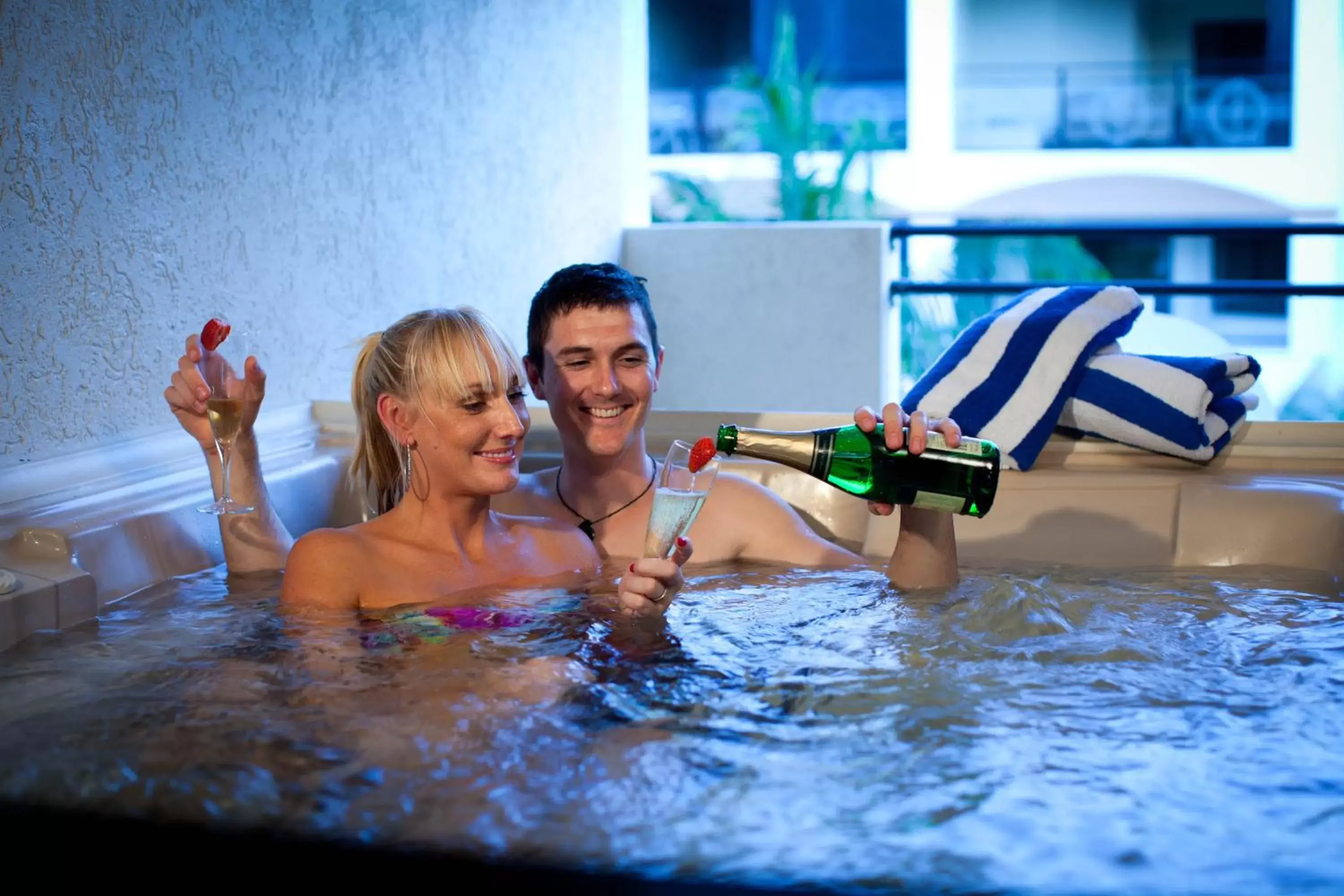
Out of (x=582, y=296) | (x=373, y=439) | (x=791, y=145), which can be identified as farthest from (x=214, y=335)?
(x=791, y=145)

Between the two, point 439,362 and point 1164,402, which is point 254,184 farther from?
point 1164,402

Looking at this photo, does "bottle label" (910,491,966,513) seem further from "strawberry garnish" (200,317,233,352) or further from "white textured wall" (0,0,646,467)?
"white textured wall" (0,0,646,467)

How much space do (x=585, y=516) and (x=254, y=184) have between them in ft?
3.49

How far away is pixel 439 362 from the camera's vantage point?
6.11 feet

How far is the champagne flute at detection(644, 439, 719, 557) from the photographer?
1.48 meters

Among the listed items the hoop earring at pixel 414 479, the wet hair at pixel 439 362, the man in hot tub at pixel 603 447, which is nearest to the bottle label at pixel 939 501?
the man in hot tub at pixel 603 447

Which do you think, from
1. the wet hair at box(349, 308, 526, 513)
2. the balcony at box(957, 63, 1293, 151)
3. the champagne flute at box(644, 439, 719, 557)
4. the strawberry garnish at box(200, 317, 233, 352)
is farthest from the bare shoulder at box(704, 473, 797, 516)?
the balcony at box(957, 63, 1293, 151)

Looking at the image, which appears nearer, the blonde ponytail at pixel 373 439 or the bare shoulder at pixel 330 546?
the bare shoulder at pixel 330 546

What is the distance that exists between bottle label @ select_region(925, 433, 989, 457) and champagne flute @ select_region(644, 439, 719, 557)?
29 centimetres

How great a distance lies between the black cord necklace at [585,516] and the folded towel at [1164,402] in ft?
2.52

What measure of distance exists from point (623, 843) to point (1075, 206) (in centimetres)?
1293

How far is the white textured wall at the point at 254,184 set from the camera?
2.15m

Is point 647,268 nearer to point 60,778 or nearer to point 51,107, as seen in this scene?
point 51,107

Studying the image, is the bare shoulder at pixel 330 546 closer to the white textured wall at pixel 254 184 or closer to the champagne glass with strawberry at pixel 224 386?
the champagne glass with strawberry at pixel 224 386
